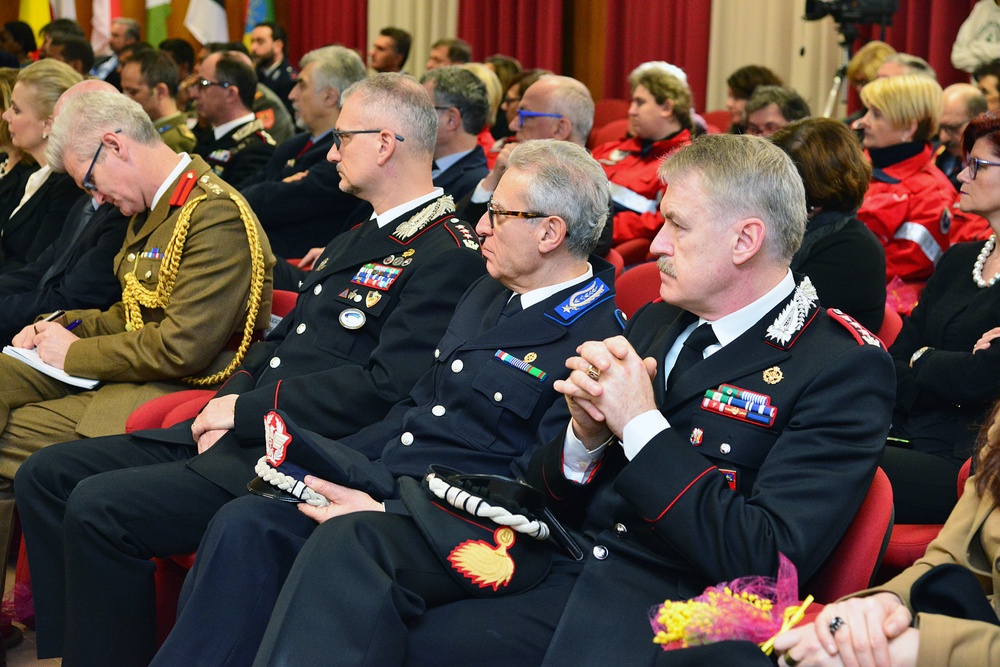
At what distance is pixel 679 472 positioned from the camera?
5.57 feet

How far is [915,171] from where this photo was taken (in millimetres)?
4117

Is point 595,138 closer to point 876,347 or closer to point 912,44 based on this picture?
point 912,44

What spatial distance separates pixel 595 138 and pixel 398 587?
4.85m

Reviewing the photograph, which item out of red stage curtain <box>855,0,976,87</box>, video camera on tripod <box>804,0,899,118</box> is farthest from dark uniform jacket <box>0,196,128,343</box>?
red stage curtain <box>855,0,976,87</box>

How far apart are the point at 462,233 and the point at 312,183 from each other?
1730 millimetres

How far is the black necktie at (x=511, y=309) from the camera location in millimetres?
2325

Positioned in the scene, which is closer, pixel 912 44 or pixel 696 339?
pixel 696 339

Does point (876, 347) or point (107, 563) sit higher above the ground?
point (876, 347)

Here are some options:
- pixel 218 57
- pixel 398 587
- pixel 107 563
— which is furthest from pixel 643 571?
pixel 218 57

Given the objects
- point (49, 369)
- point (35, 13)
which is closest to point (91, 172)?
point (49, 369)

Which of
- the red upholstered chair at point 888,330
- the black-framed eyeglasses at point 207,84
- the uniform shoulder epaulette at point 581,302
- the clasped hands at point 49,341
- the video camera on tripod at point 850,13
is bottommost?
the clasped hands at point 49,341

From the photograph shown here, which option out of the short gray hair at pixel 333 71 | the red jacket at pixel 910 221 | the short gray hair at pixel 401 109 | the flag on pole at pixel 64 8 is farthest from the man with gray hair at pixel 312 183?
the flag on pole at pixel 64 8

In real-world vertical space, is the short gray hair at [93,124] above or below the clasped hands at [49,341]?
above

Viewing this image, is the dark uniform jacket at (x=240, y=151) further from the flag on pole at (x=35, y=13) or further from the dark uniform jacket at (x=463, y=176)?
the flag on pole at (x=35, y=13)
